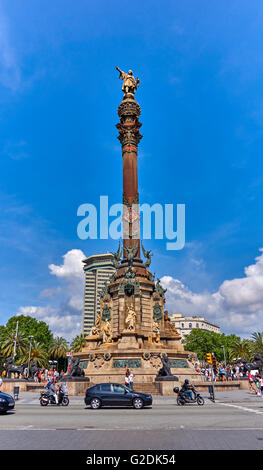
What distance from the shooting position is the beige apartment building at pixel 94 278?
18088 cm

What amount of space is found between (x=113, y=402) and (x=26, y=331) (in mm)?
64722

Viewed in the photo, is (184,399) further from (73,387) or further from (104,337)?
(104,337)

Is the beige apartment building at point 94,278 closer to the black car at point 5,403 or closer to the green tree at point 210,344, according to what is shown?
the green tree at point 210,344

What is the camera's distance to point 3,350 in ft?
222

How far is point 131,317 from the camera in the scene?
33.4 metres

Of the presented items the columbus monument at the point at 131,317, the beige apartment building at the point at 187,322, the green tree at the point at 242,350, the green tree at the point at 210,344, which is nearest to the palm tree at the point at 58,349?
the green tree at the point at 210,344

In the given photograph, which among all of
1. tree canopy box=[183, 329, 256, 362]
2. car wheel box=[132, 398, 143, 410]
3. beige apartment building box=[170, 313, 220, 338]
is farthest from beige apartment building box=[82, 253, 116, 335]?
car wheel box=[132, 398, 143, 410]

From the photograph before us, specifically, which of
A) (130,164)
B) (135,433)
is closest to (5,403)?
(135,433)

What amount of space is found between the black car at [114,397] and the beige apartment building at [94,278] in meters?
163

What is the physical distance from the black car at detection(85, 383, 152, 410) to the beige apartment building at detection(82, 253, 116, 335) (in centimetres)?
16331
